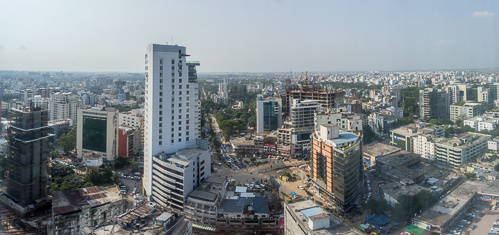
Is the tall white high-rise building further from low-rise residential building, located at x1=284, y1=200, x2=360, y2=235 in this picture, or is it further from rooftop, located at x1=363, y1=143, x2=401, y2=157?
rooftop, located at x1=363, y1=143, x2=401, y2=157

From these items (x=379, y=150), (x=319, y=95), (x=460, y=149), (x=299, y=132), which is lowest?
(x=379, y=150)

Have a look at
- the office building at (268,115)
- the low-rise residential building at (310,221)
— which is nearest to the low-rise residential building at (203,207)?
the low-rise residential building at (310,221)

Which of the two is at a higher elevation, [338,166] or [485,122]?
[485,122]

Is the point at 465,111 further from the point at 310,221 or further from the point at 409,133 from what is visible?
the point at 310,221

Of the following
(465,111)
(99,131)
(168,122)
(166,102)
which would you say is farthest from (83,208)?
(465,111)

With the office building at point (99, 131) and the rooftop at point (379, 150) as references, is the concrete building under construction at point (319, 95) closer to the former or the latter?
the rooftop at point (379, 150)
